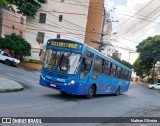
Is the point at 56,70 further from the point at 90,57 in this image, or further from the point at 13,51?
the point at 13,51

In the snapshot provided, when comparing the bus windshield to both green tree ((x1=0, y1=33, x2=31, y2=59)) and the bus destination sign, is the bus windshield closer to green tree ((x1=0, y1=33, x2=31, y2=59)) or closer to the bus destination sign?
the bus destination sign

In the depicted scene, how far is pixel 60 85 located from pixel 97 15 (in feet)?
157

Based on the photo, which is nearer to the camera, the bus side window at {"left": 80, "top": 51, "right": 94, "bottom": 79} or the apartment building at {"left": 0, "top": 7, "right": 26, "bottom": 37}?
the bus side window at {"left": 80, "top": 51, "right": 94, "bottom": 79}

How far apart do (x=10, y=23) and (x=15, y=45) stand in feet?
17.1

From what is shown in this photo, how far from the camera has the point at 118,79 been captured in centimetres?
2691

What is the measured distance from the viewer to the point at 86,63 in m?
17.7

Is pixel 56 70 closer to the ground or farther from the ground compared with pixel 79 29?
closer to the ground

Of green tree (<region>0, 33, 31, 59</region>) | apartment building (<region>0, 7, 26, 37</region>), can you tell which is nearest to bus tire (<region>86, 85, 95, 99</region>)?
apartment building (<region>0, 7, 26, 37</region>)

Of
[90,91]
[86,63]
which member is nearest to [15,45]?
[90,91]

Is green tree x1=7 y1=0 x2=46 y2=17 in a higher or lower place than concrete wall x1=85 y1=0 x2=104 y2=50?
lower

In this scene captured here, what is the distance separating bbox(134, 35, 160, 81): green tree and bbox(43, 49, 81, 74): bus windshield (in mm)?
54430

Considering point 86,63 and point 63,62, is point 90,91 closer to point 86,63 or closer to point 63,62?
point 86,63

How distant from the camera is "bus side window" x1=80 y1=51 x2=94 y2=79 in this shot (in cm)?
1728

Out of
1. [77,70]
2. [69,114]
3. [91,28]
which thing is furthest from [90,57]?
[91,28]
